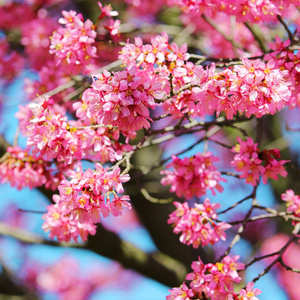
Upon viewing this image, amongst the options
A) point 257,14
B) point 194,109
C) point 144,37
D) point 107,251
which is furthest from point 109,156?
point 144,37

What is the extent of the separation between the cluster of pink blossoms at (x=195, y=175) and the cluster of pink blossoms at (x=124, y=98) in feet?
1.96

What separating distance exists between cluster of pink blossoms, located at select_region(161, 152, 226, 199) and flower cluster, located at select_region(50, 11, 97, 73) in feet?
2.38

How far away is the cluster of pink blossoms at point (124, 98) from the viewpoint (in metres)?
1.33

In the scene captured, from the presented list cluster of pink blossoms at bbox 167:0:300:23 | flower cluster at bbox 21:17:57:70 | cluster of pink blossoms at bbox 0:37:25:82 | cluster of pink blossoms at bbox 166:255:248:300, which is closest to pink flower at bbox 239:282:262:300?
cluster of pink blossoms at bbox 166:255:248:300

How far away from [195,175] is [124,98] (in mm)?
776

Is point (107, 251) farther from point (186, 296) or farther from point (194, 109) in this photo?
point (194, 109)

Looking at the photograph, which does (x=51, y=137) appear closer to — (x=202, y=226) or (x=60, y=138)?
(x=60, y=138)

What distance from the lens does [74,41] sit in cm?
191

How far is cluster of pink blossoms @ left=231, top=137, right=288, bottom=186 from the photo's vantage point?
1808 mm

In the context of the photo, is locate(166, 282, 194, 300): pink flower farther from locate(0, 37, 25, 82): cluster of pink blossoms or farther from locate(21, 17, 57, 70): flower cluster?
locate(0, 37, 25, 82): cluster of pink blossoms

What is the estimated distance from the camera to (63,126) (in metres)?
1.56

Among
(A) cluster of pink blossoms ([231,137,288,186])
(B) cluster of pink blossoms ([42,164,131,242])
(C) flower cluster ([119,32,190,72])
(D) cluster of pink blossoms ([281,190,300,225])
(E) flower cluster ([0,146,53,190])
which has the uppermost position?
(C) flower cluster ([119,32,190,72])

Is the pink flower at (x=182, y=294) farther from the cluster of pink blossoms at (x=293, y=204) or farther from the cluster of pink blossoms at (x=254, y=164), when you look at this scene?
the cluster of pink blossoms at (x=293, y=204)

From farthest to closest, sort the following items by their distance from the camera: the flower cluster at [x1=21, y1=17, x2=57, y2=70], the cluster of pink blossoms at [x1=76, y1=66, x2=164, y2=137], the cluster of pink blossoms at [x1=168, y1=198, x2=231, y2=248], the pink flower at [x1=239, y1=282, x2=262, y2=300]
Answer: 1. the flower cluster at [x1=21, y1=17, x2=57, y2=70]
2. the cluster of pink blossoms at [x1=168, y1=198, x2=231, y2=248]
3. the pink flower at [x1=239, y1=282, x2=262, y2=300]
4. the cluster of pink blossoms at [x1=76, y1=66, x2=164, y2=137]
